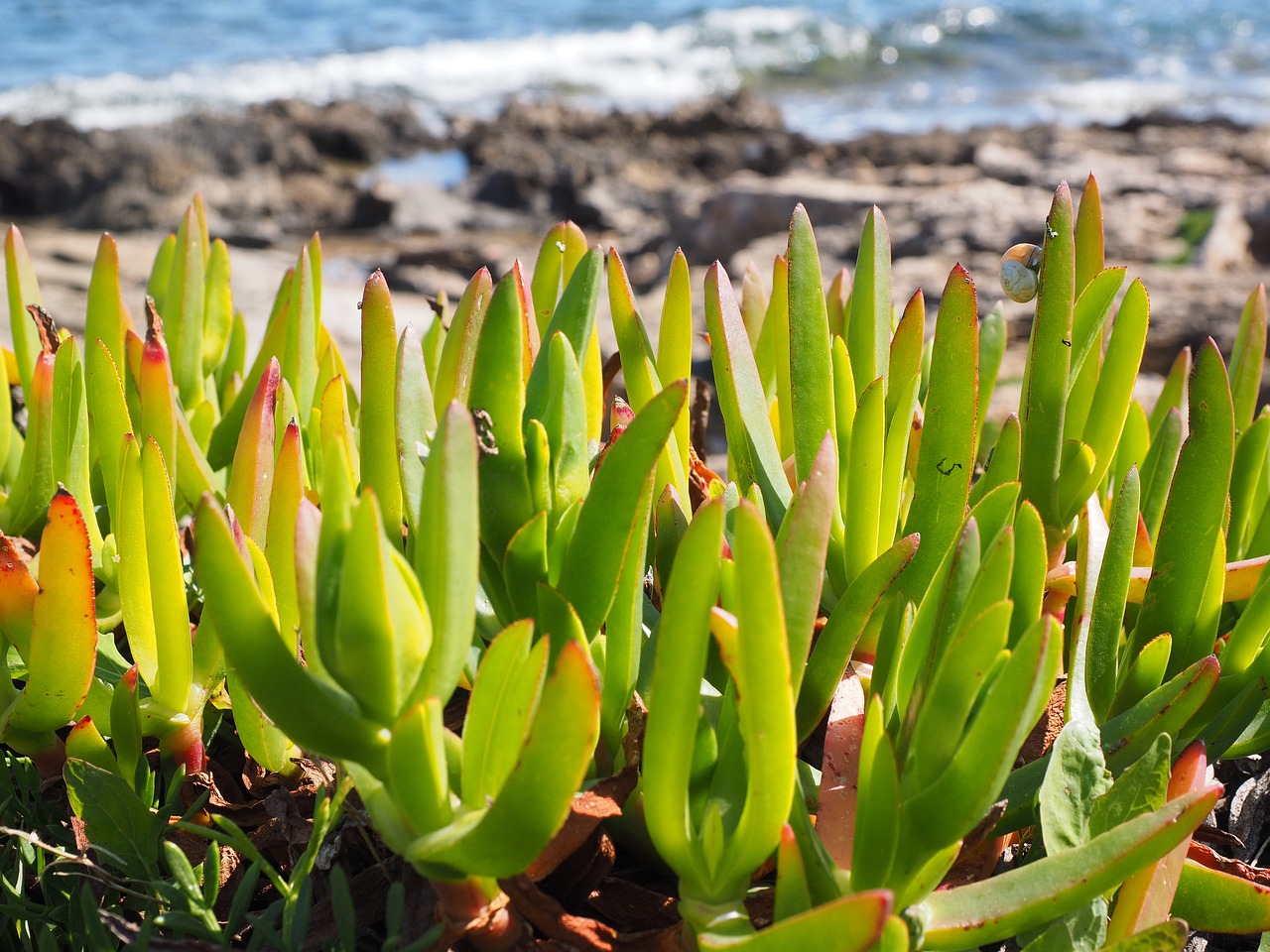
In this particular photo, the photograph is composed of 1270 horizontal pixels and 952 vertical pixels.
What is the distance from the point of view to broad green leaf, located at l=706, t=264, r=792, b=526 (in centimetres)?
98

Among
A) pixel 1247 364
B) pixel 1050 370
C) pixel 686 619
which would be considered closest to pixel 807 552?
pixel 686 619

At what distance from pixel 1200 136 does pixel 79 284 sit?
1118cm

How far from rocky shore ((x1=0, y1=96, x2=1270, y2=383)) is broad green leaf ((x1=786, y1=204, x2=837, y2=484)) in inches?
63.5

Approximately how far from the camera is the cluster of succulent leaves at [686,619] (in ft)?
2.10

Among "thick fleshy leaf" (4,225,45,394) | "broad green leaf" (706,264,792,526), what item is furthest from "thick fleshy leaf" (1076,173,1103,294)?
"thick fleshy leaf" (4,225,45,394)

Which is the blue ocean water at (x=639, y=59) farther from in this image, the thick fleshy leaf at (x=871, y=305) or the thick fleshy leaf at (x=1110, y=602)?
the thick fleshy leaf at (x=1110, y=602)

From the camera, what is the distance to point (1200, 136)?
11633mm

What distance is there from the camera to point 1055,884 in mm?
680

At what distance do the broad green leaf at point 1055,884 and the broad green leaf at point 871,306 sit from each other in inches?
20.8

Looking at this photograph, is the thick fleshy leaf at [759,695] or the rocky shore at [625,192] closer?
the thick fleshy leaf at [759,695]

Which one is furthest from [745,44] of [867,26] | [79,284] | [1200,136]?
[79,284]

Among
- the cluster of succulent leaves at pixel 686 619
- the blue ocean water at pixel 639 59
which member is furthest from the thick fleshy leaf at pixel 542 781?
the blue ocean water at pixel 639 59

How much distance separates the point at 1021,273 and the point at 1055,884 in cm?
49

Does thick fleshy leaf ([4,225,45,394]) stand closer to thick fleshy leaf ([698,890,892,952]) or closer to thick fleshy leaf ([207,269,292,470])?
thick fleshy leaf ([207,269,292,470])
